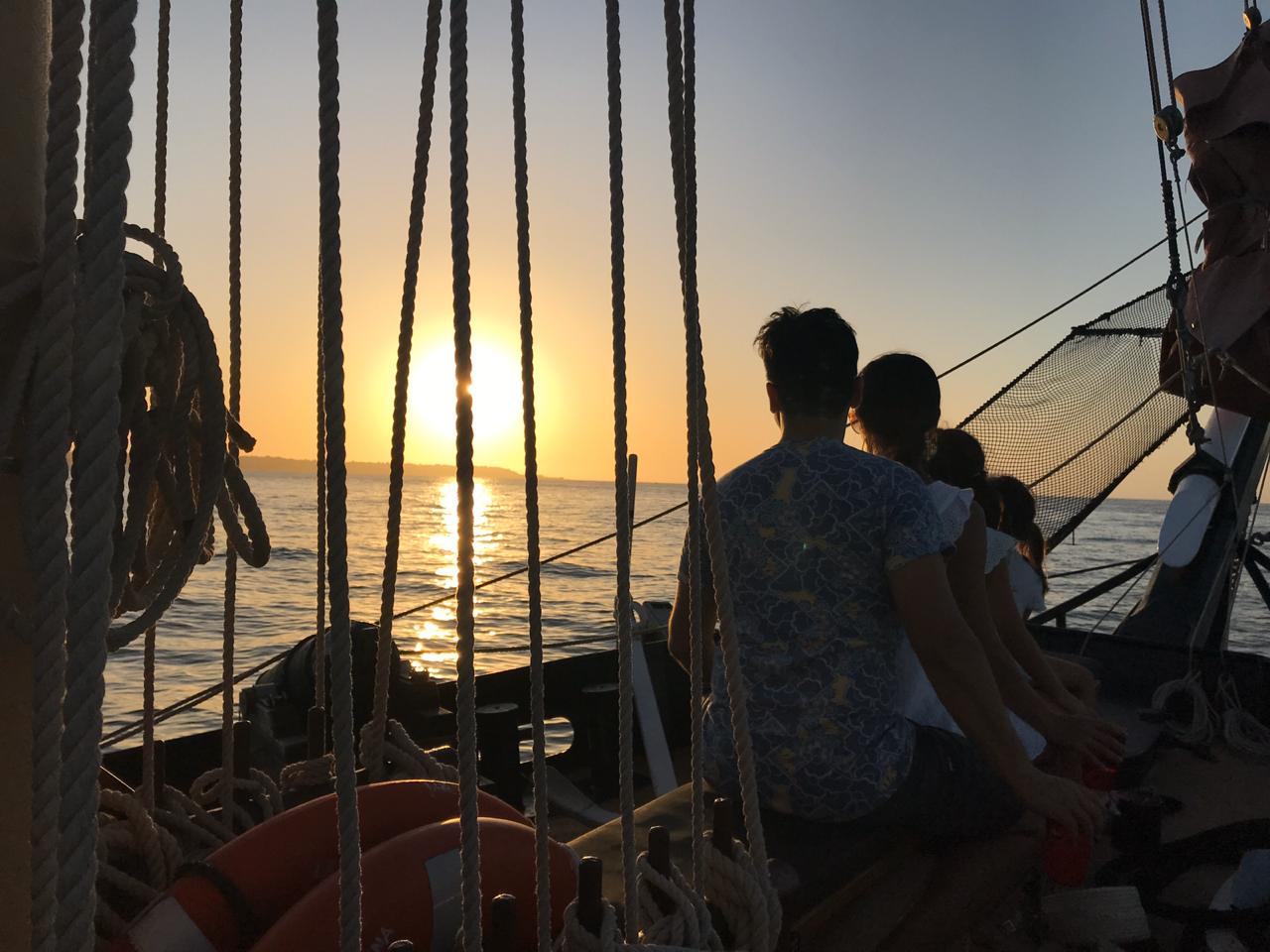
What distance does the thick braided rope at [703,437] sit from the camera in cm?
136

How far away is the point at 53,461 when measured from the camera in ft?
2.60

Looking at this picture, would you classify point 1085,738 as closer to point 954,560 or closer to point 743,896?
point 954,560

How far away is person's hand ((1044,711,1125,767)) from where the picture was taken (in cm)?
228

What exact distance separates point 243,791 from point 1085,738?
2.00 metres

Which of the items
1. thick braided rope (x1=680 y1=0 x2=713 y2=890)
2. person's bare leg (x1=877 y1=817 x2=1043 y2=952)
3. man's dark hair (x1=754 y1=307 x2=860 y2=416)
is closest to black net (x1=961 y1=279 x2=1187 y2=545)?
person's bare leg (x1=877 y1=817 x2=1043 y2=952)

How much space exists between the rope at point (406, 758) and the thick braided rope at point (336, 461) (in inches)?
35.6

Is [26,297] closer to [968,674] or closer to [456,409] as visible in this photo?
[456,409]

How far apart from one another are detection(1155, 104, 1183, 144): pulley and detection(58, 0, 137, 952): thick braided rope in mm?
5964

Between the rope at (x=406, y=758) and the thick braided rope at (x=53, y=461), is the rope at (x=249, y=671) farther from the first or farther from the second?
the thick braided rope at (x=53, y=461)

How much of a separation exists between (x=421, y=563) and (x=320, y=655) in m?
29.9

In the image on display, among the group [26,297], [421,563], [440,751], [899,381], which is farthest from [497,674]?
[421,563]

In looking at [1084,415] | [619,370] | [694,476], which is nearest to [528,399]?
[619,370]

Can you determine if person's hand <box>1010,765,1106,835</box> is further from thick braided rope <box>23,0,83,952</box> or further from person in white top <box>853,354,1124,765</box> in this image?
thick braided rope <box>23,0,83,952</box>

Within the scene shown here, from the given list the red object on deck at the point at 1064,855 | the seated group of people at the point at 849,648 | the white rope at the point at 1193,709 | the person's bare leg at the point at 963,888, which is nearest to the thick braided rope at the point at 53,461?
the seated group of people at the point at 849,648
